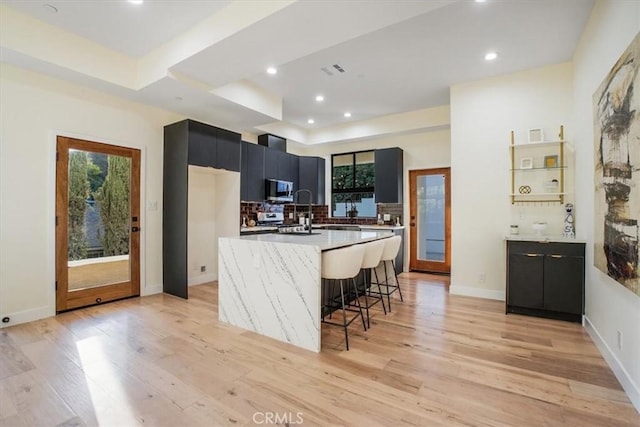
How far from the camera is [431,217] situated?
20.0 feet

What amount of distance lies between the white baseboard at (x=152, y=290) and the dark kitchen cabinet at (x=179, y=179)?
0.09m

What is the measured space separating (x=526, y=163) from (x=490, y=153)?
0.45m

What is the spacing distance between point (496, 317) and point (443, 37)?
10.4ft

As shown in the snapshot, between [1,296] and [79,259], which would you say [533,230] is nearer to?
[79,259]

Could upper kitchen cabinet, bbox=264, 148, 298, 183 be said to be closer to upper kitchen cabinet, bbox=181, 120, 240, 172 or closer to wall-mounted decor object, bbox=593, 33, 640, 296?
upper kitchen cabinet, bbox=181, 120, 240, 172

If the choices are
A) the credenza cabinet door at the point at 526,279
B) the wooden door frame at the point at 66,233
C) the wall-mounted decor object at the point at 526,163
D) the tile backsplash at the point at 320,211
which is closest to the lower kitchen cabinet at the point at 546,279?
the credenza cabinet door at the point at 526,279

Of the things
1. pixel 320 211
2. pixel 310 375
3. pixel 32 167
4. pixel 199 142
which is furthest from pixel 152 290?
pixel 320 211

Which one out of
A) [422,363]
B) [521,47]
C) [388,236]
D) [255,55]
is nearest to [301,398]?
[422,363]

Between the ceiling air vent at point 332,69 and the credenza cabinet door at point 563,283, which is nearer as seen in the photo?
the credenza cabinet door at point 563,283

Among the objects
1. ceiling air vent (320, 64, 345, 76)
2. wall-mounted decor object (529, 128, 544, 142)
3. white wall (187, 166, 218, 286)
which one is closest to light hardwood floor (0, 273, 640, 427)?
white wall (187, 166, 218, 286)

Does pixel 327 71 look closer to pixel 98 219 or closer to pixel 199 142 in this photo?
pixel 199 142

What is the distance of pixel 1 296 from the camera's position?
320cm

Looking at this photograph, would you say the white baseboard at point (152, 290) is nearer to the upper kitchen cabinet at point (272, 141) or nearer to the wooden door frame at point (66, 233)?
the wooden door frame at point (66, 233)

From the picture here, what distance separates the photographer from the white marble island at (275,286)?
2.65m
